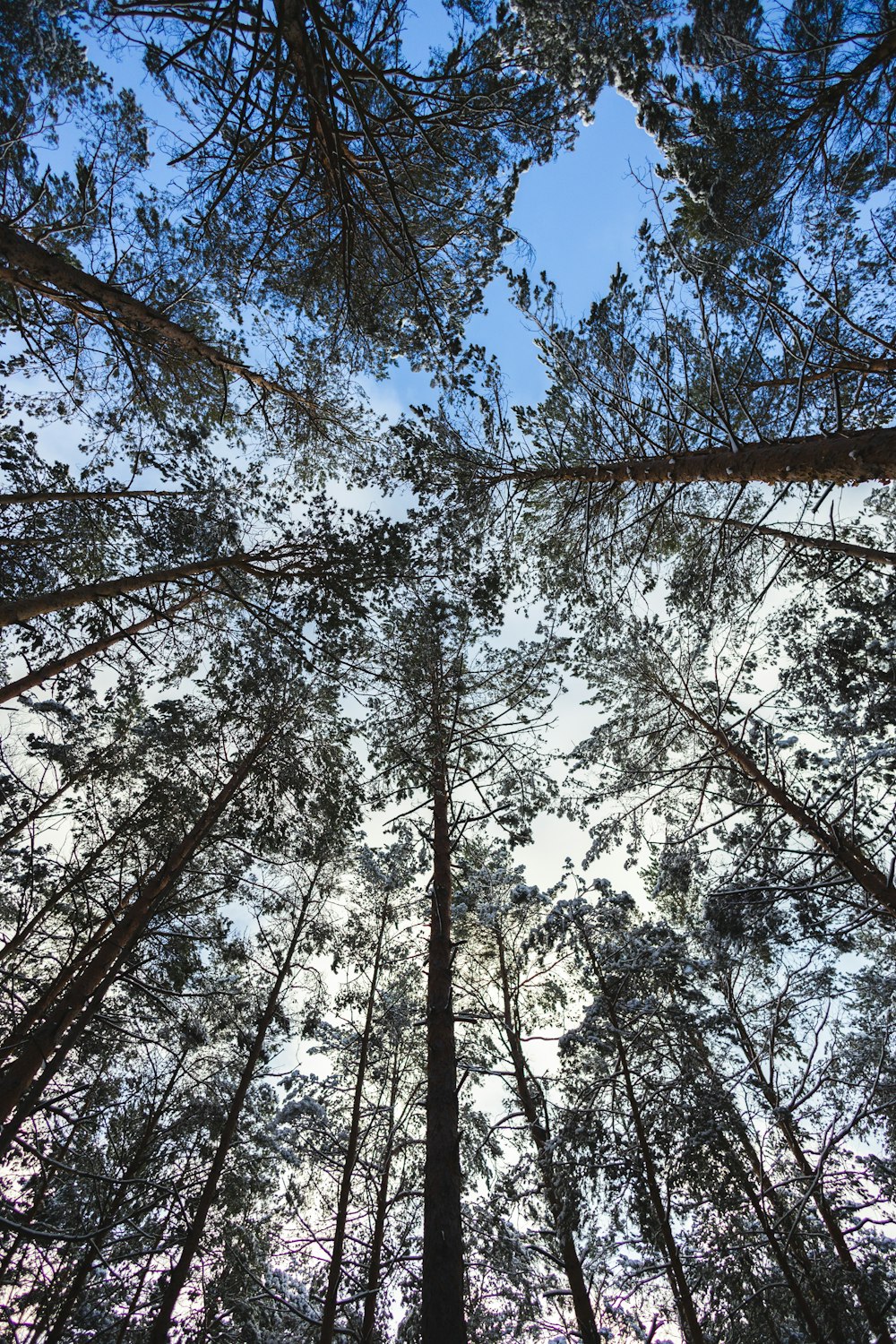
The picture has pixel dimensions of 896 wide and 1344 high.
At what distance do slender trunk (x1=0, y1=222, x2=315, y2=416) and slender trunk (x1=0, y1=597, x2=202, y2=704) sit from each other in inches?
112

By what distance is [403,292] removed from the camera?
20.5ft

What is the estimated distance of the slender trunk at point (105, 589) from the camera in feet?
15.2

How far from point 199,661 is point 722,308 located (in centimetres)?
786

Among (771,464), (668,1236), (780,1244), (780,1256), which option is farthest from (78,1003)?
(780,1244)

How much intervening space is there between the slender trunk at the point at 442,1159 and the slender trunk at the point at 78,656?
4564 millimetres

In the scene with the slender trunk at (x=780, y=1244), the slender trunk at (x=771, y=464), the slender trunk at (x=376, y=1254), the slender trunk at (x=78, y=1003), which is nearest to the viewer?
the slender trunk at (x=771, y=464)

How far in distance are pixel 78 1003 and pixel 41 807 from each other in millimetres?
4642

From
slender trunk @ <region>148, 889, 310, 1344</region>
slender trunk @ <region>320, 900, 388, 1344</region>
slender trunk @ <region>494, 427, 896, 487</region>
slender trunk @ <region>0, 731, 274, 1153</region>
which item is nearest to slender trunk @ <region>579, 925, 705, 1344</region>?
slender trunk @ <region>320, 900, 388, 1344</region>

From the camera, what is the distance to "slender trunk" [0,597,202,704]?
546 cm

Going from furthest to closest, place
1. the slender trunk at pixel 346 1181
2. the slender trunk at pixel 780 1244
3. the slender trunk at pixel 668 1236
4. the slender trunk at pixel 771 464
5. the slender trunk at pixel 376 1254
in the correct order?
the slender trunk at pixel 376 1254
the slender trunk at pixel 346 1181
the slender trunk at pixel 668 1236
the slender trunk at pixel 780 1244
the slender trunk at pixel 771 464

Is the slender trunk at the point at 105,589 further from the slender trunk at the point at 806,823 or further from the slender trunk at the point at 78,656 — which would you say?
the slender trunk at the point at 806,823

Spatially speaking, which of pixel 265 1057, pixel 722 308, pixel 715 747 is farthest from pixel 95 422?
pixel 265 1057

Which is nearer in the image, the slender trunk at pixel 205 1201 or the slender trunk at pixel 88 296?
the slender trunk at pixel 88 296

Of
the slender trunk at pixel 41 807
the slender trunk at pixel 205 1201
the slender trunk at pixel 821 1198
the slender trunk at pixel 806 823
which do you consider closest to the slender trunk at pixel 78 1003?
the slender trunk at pixel 41 807
